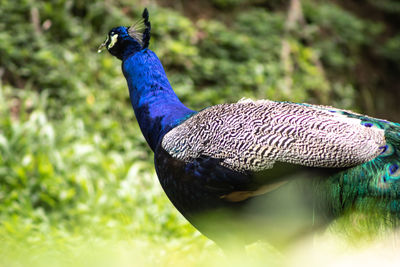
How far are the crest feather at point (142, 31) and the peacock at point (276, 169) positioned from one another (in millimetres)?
634

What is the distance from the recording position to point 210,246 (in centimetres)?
305

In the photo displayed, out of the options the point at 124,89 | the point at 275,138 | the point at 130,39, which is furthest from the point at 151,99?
the point at 124,89

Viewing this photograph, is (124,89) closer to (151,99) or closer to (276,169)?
(151,99)

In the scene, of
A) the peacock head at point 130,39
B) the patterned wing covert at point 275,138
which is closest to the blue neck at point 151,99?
the peacock head at point 130,39

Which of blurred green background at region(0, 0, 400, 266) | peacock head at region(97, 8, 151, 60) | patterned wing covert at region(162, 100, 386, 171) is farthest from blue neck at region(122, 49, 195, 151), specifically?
blurred green background at region(0, 0, 400, 266)

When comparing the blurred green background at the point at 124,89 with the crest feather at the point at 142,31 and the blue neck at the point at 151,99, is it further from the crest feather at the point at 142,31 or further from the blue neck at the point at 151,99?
the crest feather at the point at 142,31

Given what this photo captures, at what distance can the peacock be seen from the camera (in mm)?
1921

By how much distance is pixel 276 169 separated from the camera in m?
1.95

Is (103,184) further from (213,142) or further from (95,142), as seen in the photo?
(213,142)

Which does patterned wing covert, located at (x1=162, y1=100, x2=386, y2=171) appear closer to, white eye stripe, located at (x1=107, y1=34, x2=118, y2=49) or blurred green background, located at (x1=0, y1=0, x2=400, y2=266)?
blurred green background, located at (x1=0, y1=0, x2=400, y2=266)

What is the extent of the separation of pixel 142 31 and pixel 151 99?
1.49 ft

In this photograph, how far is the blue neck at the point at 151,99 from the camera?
→ 243 centimetres

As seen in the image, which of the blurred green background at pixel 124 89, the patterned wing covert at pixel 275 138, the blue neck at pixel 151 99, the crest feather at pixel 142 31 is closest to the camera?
the patterned wing covert at pixel 275 138

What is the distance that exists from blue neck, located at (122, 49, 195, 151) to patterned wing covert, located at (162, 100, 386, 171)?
0.20 metres
